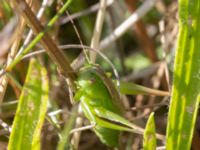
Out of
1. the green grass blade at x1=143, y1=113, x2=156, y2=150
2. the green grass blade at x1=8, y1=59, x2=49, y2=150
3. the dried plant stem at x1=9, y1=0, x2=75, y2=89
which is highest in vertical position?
the dried plant stem at x1=9, y1=0, x2=75, y2=89

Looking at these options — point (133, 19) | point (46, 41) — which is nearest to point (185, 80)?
point (46, 41)

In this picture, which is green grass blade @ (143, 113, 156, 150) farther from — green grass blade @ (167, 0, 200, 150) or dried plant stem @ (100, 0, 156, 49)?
dried plant stem @ (100, 0, 156, 49)

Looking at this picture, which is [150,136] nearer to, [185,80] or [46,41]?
[185,80]

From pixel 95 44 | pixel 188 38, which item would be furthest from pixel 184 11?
pixel 95 44

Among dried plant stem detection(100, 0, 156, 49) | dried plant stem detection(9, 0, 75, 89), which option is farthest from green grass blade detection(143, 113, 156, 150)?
dried plant stem detection(100, 0, 156, 49)

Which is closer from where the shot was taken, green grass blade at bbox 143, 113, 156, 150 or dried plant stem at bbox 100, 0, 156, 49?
green grass blade at bbox 143, 113, 156, 150

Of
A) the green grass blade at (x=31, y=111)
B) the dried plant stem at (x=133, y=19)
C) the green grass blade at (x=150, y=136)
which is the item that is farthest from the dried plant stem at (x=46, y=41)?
the dried plant stem at (x=133, y=19)
